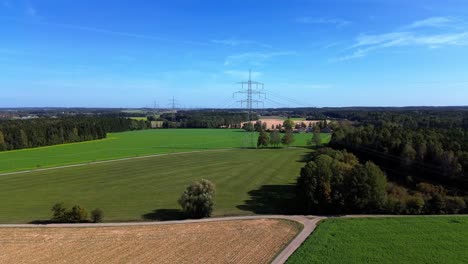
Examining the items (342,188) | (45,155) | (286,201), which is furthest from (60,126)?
Answer: (342,188)

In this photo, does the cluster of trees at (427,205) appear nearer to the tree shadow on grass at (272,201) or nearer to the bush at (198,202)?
the tree shadow on grass at (272,201)

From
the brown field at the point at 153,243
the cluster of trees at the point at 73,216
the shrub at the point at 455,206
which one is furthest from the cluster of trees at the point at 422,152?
the cluster of trees at the point at 73,216

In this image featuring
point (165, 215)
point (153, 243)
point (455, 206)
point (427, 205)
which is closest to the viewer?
point (153, 243)

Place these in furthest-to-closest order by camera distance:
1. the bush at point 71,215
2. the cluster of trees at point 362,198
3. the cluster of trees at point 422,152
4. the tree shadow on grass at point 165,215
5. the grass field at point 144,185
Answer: the cluster of trees at point 422,152 < the grass field at point 144,185 < the cluster of trees at point 362,198 < the tree shadow on grass at point 165,215 < the bush at point 71,215

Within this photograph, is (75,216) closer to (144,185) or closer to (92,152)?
(144,185)

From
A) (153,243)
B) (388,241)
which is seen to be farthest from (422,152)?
(153,243)

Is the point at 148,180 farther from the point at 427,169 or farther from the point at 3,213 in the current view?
the point at 427,169
